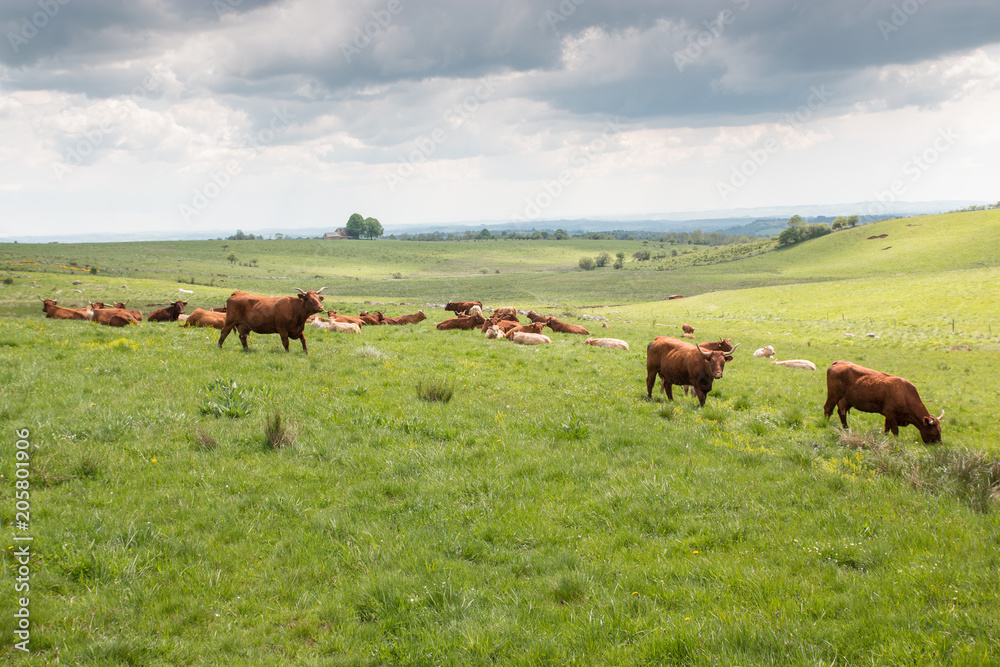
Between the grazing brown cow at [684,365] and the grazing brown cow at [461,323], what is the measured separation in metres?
14.2

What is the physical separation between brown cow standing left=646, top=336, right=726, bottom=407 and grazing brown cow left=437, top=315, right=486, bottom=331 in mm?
14213

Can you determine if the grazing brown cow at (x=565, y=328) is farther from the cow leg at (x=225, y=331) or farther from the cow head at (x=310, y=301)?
the cow leg at (x=225, y=331)

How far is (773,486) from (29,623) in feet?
26.9

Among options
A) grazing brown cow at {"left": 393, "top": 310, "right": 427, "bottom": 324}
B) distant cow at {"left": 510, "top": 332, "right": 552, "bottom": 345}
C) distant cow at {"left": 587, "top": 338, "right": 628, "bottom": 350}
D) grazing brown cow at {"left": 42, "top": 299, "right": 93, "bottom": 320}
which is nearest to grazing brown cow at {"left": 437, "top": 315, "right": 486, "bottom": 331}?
grazing brown cow at {"left": 393, "top": 310, "right": 427, "bottom": 324}

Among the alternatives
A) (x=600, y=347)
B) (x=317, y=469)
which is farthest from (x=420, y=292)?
(x=317, y=469)

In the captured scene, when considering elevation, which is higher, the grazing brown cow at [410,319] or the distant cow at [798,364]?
the grazing brown cow at [410,319]

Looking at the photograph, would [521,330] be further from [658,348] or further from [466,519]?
[466,519]

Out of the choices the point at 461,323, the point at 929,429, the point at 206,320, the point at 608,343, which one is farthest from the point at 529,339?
the point at 929,429

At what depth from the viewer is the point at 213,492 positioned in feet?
21.7

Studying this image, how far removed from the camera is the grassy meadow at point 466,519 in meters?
4.38

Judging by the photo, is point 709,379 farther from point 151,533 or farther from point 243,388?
point 151,533

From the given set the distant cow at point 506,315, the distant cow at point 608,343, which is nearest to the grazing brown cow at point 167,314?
the distant cow at point 506,315

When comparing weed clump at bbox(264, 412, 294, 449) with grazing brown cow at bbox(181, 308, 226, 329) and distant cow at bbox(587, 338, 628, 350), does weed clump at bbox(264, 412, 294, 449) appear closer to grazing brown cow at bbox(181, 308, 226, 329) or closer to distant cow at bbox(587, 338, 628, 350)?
grazing brown cow at bbox(181, 308, 226, 329)

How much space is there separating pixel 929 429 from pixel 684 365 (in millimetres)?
4885
